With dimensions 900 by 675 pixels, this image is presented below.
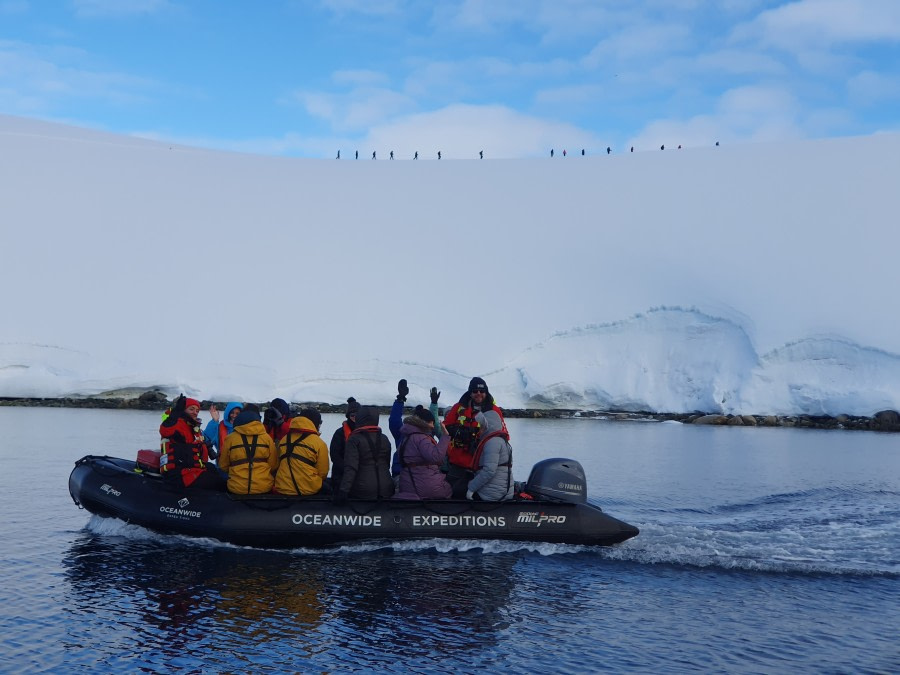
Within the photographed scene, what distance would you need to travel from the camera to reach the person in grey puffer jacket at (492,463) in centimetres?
847

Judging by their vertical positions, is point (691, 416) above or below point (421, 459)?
above

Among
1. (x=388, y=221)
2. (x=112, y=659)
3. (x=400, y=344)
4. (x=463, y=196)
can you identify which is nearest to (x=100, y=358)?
(x=400, y=344)

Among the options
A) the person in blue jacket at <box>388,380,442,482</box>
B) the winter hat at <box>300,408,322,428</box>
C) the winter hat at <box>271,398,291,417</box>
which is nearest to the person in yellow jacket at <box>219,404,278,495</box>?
the winter hat at <box>300,408,322,428</box>

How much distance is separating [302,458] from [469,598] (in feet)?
7.45

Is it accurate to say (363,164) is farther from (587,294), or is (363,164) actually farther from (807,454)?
(807,454)

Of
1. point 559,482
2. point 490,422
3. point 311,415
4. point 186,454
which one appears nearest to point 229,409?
point 186,454

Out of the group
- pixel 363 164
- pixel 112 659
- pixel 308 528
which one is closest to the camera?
pixel 112 659

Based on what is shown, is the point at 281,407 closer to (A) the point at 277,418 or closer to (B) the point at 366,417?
(A) the point at 277,418

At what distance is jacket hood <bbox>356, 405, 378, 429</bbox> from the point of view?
805cm

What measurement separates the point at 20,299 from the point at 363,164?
21.2 m

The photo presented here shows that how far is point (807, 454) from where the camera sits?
62.1 feet

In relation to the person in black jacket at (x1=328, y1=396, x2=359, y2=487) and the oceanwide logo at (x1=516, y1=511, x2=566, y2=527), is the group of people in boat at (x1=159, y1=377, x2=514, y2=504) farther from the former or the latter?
the oceanwide logo at (x1=516, y1=511, x2=566, y2=527)

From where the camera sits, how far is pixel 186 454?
27.9ft

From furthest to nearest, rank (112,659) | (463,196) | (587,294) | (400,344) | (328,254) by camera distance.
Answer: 1. (463,196)
2. (328,254)
3. (587,294)
4. (400,344)
5. (112,659)
